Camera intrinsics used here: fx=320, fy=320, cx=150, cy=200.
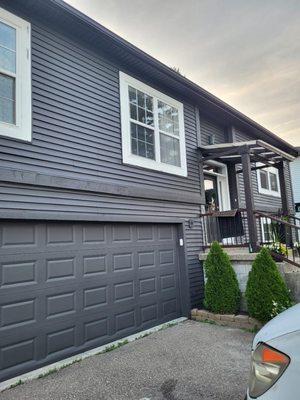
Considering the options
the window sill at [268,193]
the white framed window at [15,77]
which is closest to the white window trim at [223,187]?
the window sill at [268,193]

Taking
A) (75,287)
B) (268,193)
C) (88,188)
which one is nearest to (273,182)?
(268,193)

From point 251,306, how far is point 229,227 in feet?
9.09

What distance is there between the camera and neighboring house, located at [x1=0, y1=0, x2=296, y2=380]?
15.0 feet

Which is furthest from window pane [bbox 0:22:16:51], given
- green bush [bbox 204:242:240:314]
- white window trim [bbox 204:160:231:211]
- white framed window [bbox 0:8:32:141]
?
white window trim [bbox 204:160:231:211]

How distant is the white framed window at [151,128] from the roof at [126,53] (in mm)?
303

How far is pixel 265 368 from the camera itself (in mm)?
1718

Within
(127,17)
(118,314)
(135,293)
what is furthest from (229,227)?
(127,17)

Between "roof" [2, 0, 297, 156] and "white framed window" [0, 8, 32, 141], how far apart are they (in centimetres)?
34

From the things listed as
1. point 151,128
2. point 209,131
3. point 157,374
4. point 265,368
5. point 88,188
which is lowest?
point 157,374

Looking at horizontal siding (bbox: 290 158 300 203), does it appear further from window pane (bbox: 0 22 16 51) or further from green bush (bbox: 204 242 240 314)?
window pane (bbox: 0 22 16 51)

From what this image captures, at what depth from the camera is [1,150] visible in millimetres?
4414

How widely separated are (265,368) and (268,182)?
11623 mm

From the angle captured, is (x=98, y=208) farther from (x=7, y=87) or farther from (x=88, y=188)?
(x=7, y=87)

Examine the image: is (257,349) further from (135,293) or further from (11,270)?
(135,293)
